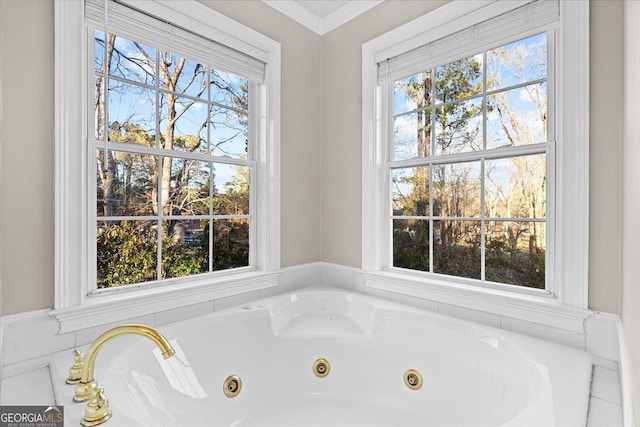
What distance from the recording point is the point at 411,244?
2121mm

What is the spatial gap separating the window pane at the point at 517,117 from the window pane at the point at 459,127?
64mm

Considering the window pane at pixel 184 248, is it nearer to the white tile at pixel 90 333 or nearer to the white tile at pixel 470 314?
the white tile at pixel 90 333

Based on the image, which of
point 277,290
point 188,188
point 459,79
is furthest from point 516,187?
point 188,188

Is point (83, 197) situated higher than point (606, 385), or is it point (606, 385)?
point (83, 197)

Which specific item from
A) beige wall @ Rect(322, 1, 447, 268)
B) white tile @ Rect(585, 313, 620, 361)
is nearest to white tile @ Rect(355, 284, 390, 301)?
beige wall @ Rect(322, 1, 447, 268)

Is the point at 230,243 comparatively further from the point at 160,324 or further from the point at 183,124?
the point at 183,124

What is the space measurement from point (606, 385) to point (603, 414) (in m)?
0.24

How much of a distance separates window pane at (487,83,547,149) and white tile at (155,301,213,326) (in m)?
1.82

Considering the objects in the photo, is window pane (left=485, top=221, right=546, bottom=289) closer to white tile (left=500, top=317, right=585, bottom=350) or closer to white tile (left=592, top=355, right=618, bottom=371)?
white tile (left=500, top=317, right=585, bottom=350)

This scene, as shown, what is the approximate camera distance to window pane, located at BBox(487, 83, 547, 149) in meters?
1.61

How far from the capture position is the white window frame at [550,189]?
1.37 metres

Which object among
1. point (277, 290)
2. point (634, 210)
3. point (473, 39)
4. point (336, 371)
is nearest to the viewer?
point (634, 210)

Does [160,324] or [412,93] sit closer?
[160,324]

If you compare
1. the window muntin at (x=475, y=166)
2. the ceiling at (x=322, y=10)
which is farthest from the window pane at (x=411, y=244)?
the ceiling at (x=322, y=10)
